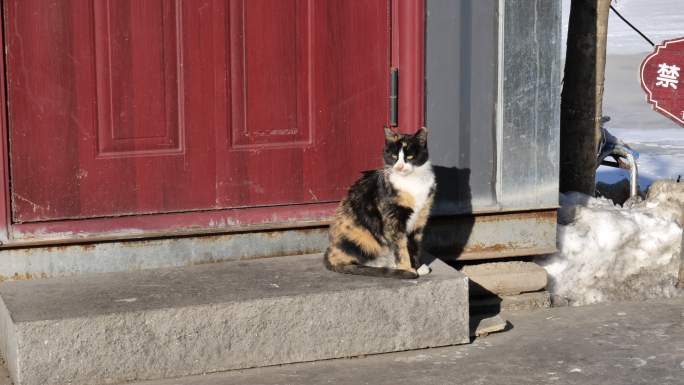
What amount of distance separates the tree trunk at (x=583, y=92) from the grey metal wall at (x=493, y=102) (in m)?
0.99

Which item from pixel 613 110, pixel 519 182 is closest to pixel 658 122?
pixel 613 110

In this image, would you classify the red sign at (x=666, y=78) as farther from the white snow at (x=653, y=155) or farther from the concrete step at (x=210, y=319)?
the concrete step at (x=210, y=319)

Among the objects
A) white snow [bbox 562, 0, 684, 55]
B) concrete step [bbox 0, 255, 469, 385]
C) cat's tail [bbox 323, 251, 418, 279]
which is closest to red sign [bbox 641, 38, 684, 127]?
concrete step [bbox 0, 255, 469, 385]

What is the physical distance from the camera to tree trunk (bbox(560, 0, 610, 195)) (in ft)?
25.8

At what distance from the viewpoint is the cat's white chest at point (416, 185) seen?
6.12m

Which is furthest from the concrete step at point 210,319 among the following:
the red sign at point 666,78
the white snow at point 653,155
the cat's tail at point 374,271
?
the white snow at point 653,155

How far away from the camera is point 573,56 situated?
7953mm

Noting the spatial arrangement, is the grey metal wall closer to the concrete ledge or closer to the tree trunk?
the concrete ledge

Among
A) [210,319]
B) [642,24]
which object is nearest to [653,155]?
[210,319]

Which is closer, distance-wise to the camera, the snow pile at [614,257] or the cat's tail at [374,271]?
the cat's tail at [374,271]

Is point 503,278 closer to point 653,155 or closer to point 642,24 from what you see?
point 653,155

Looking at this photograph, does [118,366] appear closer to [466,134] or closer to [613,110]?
[466,134]

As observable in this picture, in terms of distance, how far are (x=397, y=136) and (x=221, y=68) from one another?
1082 millimetres

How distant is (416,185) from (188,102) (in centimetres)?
137
